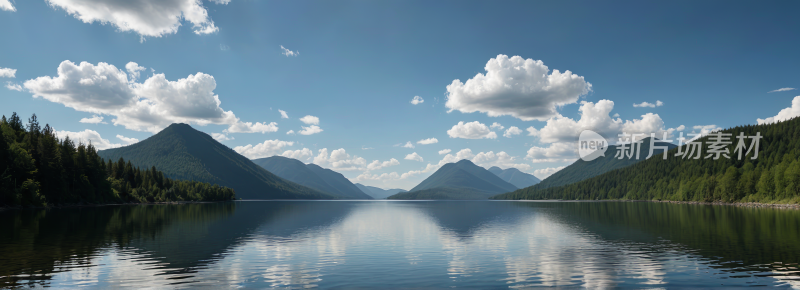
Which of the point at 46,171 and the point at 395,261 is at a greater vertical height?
the point at 46,171

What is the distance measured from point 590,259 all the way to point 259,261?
1142 inches

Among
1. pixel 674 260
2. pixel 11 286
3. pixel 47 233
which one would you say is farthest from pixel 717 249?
pixel 47 233

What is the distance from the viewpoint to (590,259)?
35.1 metres

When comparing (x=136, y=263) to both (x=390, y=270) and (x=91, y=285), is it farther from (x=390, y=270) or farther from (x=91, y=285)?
(x=390, y=270)

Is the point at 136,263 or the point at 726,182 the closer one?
the point at 136,263

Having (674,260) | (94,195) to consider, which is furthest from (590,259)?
(94,195)

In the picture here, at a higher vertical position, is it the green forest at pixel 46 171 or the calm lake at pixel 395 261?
the green forest at pixel 46 171

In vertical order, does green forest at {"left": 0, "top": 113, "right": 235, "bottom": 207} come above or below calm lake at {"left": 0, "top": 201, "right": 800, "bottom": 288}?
above

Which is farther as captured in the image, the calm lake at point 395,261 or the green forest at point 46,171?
the green forest at point 46,171

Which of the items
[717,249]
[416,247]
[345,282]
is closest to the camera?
[345,282]

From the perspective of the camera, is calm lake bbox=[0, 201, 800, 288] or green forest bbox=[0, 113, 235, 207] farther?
green forest bbox=[0, 113, 235, 207]

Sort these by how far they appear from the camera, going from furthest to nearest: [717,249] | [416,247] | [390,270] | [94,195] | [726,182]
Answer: [726,182]
[94,195]
[416,247]
[717,249]
[390,270]

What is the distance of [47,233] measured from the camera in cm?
5138

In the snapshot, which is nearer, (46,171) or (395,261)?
(395,261)
